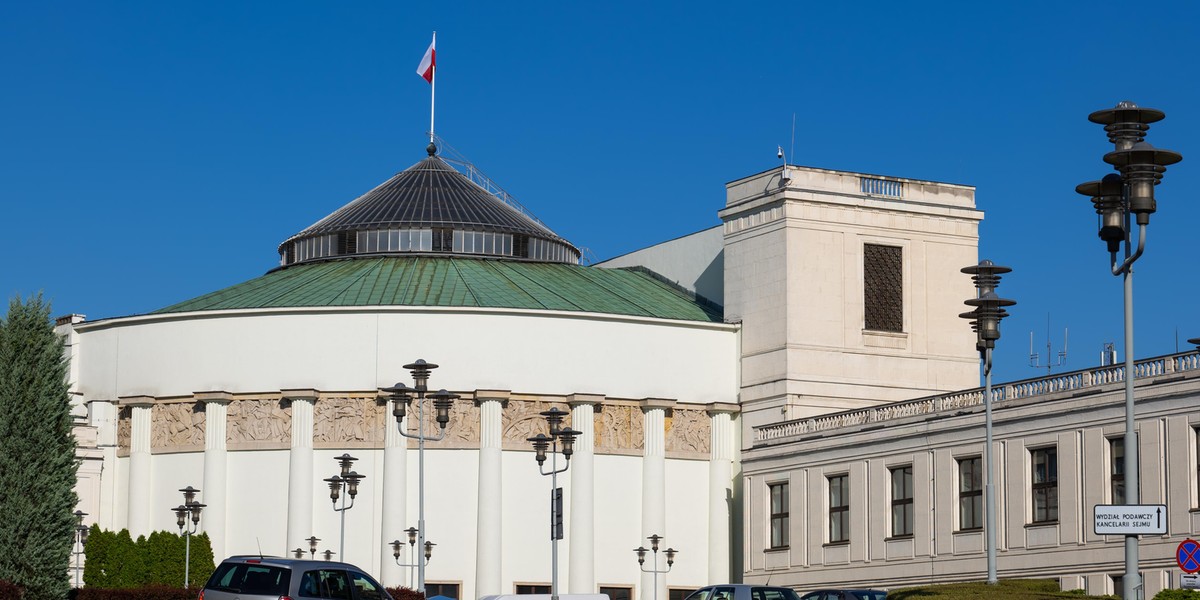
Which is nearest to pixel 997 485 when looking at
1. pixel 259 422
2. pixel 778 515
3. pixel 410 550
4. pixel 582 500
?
pixel 778 515

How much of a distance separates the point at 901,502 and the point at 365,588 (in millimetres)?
31508

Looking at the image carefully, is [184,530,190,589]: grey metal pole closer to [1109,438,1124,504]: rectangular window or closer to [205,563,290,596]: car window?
[205,563,290,596]: car window

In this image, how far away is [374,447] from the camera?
75500 mm

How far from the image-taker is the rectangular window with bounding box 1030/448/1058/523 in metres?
59.3

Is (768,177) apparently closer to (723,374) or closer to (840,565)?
(723,374)

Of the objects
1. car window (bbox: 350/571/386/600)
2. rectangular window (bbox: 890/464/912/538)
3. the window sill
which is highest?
rectangular window (bbox: 890/464/912/538)

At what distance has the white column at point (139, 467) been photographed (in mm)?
77125

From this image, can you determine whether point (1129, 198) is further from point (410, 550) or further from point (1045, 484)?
point (410, 550)

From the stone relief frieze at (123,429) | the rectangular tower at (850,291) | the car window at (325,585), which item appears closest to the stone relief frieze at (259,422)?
the stone relief frieze at (123,429)

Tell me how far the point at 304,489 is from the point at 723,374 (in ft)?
56.7

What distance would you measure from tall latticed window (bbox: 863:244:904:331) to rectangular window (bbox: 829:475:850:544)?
10180 mm

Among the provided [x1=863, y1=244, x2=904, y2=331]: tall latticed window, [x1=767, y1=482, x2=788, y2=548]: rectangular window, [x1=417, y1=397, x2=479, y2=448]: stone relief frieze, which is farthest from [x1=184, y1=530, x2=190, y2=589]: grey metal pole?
[x1=863, y1=244, x2=904, y2=331]: tall latticed window

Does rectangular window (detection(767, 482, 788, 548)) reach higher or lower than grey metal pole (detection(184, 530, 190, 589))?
higher

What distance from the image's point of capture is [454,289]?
7988cm
